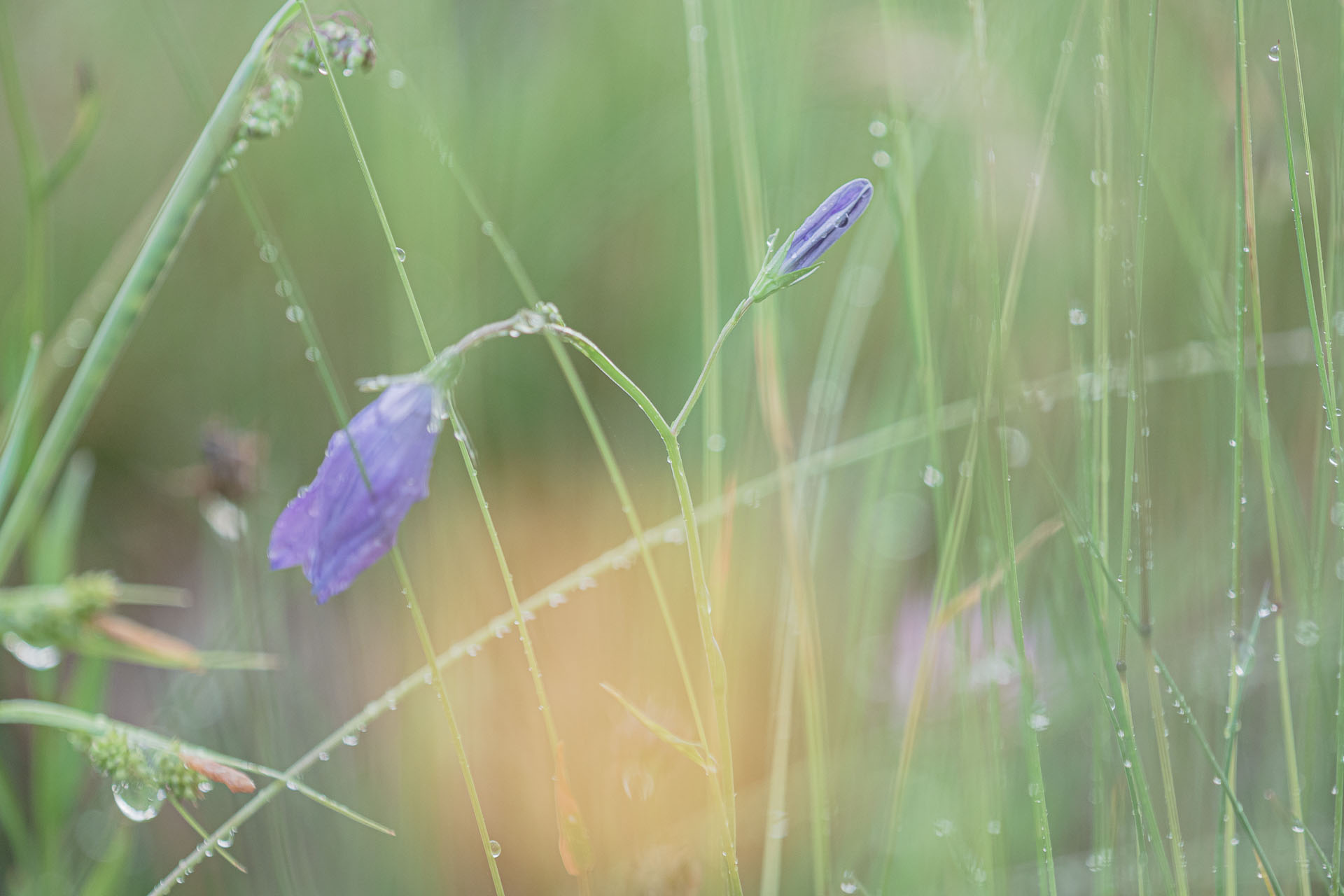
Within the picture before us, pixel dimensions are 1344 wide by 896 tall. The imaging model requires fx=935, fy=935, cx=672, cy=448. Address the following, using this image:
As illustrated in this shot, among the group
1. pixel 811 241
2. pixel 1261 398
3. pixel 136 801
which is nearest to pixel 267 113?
pixel 811 241

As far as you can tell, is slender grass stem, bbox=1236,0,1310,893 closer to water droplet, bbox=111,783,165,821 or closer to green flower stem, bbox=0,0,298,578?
green flower stem, bbox=0,0,298,578

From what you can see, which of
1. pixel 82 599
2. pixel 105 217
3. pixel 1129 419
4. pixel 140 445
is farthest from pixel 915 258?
pixel 105 217

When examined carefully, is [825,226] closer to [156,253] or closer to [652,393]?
[156,253]

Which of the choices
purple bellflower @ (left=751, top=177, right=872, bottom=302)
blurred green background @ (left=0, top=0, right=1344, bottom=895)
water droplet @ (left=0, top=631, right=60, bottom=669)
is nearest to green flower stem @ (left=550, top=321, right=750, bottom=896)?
purple bellflower @ (left=751, top=177, right=872, bottom=302)

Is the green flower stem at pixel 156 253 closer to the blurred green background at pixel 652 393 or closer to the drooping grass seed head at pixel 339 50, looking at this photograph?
the drooping grass seed head at pixel 339 50

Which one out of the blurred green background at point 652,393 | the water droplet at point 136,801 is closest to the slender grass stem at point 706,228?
the blurred green background at point 652,393
